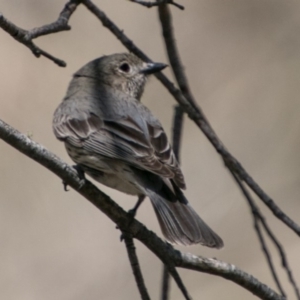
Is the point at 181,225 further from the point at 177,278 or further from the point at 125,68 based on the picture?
the point at 125,68

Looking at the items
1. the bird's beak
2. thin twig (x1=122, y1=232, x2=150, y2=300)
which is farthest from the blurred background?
thin twig (x1=122, y1=232, x2=150, y2=300)

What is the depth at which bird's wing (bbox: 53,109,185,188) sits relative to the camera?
157 inches

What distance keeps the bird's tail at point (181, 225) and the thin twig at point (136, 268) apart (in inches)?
9.4

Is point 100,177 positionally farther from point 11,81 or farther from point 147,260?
point 11,81

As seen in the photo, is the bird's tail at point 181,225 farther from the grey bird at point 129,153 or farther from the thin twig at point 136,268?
the thin twig at point 136,268

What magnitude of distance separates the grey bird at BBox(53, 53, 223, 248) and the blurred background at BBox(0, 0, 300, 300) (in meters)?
1.73

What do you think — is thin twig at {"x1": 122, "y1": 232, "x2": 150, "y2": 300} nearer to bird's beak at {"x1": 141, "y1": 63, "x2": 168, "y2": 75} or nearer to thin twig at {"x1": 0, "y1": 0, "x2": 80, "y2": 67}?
thin twig at {"x1": 0, "y1": 0, "x2": 80, "y2": 67}

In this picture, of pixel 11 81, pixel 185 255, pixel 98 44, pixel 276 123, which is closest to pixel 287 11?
pixel 276 123

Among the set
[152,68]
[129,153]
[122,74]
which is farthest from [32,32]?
[122,74]

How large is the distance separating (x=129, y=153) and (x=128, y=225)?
0.53 metres

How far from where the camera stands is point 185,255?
11.4ft

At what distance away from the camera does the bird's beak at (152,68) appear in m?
5.07

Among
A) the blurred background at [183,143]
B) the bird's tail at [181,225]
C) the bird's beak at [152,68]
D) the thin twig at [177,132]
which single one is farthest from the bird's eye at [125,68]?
the bird's tail at [181,225]

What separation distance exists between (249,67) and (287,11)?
608mm
